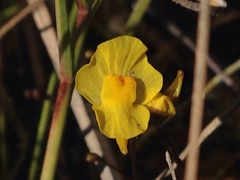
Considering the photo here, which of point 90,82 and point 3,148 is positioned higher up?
point 90,82

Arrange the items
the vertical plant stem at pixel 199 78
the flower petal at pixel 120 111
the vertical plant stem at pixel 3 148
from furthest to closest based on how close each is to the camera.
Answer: the vertical plant stem at pixel 3 148 → the flower petal at pixel 120 111 → the vertical plant stem at pixel 199 78

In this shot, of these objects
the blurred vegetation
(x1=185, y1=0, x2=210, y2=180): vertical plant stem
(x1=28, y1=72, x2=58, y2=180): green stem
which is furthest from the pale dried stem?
(x1=185, y1=0, x2=210, y2=180): vertical plant stem

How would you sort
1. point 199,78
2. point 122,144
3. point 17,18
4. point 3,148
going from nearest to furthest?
1. point 199,78
2. point 122,144
3. point 17,18
4. point 3,148

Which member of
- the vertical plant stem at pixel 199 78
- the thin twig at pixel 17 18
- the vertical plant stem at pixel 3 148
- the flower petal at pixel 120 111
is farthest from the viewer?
the vertical plant stem at pixel 3 148

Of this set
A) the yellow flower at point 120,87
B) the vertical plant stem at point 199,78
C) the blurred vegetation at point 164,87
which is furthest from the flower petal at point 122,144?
the blurred vegetation at point 164,87

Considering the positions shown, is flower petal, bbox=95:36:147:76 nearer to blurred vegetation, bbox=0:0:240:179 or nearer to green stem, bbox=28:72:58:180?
green stem, bbox=28:72:58:180

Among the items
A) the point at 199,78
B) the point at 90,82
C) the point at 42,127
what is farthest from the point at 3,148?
the point at 199,78

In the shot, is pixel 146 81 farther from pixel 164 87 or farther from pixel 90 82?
pixel 164 87

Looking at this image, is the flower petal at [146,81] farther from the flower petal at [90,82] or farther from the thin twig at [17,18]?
the thin twig at [17,18]
